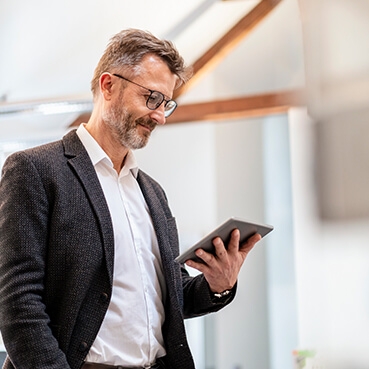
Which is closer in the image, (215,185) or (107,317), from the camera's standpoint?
(107,317)

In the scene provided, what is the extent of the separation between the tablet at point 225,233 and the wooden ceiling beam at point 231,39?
13.2 ft

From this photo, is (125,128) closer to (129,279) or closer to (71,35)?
(129,279)

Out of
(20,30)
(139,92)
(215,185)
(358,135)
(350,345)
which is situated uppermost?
(20,30)

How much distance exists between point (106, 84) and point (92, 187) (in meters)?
0.31

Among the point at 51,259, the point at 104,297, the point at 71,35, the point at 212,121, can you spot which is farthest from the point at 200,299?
the point at 212,121

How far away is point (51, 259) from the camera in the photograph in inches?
52.4

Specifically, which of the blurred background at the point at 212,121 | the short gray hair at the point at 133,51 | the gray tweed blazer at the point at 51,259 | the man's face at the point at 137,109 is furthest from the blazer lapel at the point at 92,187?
the blurred background at the point at 212,121

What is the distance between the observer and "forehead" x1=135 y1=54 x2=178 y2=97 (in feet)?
5.21

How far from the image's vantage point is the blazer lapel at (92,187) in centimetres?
139

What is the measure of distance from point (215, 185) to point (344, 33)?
597cm

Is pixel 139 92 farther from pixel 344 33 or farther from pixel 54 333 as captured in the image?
pixel 344 33

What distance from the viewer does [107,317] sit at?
4.60 feet

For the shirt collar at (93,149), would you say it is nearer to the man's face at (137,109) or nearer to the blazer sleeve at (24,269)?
the man's face at (137,109)

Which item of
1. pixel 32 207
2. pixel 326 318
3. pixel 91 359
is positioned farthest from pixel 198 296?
pixel 326 318
